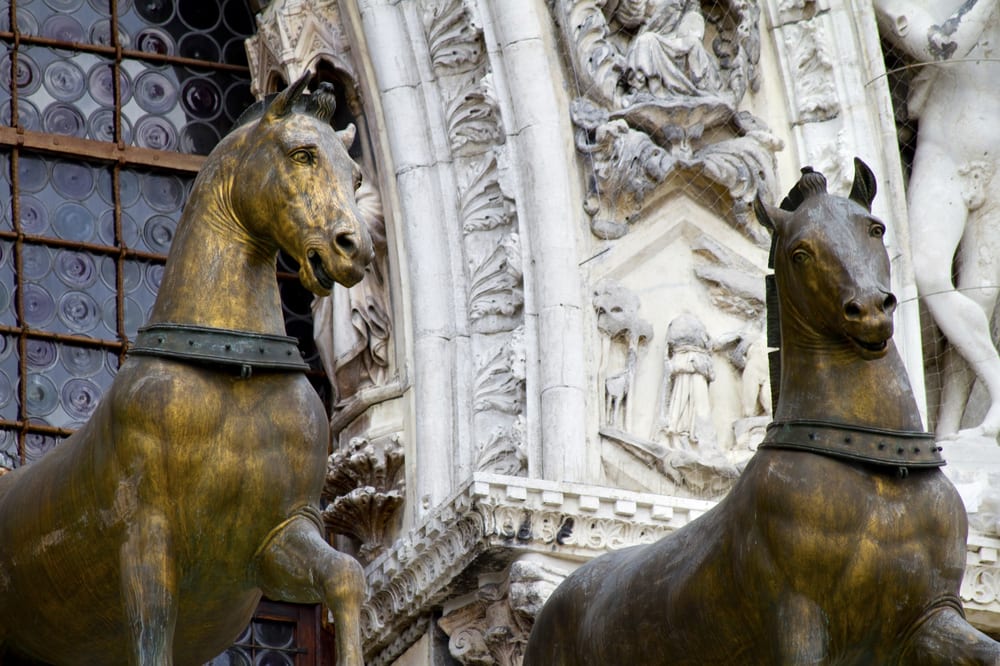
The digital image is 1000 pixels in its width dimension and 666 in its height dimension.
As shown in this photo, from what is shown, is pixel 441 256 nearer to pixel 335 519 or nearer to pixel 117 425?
pixel 335 519

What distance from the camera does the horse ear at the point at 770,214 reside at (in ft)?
34.2

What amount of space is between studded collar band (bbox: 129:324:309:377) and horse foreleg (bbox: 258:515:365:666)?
52 centimetres

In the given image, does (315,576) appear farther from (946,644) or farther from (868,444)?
(946,644)

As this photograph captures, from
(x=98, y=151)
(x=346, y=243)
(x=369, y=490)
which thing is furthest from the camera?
(x=98, y=151)

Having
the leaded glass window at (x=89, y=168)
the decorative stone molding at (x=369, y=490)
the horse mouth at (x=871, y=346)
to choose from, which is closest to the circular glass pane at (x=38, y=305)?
the leaded glass window at (x=89, y=168)

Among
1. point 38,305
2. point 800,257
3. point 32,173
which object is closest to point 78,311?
point 38,305

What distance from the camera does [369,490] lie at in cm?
1331

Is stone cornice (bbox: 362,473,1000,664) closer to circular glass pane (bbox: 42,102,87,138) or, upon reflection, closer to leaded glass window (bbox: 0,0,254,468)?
leaded glass window (bbox: 0,0,254,468)

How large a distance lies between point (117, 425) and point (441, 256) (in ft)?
12.1

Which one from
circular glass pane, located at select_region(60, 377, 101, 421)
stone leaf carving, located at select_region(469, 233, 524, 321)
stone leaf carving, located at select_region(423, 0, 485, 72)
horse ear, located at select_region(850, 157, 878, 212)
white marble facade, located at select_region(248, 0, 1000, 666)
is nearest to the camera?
horse ear, located at select_region(850, 157, 878, 212)

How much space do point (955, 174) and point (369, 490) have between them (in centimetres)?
306

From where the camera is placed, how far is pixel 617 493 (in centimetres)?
1262

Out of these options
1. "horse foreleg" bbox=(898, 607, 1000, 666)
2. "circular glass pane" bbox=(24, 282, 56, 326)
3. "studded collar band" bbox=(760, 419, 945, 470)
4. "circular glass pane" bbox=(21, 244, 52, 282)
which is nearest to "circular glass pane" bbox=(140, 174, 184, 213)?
"circular glass pane" bbox=(21, 244, 52, 282)

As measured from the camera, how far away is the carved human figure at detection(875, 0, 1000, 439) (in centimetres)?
1384
